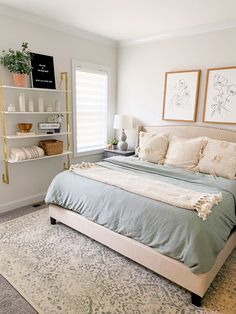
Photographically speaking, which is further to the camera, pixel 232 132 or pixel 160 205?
pixel 232 132

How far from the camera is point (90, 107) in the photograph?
4191 mm

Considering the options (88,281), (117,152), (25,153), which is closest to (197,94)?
(117,152)

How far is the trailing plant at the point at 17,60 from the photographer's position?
281cm

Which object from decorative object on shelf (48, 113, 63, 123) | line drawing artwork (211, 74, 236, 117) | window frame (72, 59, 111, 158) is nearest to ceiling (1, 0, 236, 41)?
window frame (72, 59, 111, 158)

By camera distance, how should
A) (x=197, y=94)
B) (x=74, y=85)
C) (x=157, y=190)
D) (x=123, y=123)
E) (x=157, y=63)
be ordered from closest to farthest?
(x=157, y=190) < (x=197, y=94) < (x=74, y=85) < (x=157, y=63) < (x=123, y=123)

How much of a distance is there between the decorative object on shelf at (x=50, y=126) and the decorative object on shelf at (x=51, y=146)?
0.56 ft

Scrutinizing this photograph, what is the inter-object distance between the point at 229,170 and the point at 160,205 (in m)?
1.20

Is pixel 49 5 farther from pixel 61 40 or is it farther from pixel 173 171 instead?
pixel 173 171

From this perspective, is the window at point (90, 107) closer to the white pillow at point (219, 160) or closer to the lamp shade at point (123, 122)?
the lamp shade at point (123, 122)

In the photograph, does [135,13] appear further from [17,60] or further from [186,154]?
[186,154]

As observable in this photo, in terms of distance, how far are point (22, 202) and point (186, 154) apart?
7.91 feet

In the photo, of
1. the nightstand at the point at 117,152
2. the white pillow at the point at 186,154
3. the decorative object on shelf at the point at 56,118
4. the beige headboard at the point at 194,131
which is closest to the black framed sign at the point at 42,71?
the decorative object on shelf at the point at 56,118

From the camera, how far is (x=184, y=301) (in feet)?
5.90

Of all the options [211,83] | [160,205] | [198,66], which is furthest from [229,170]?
[198,66]
